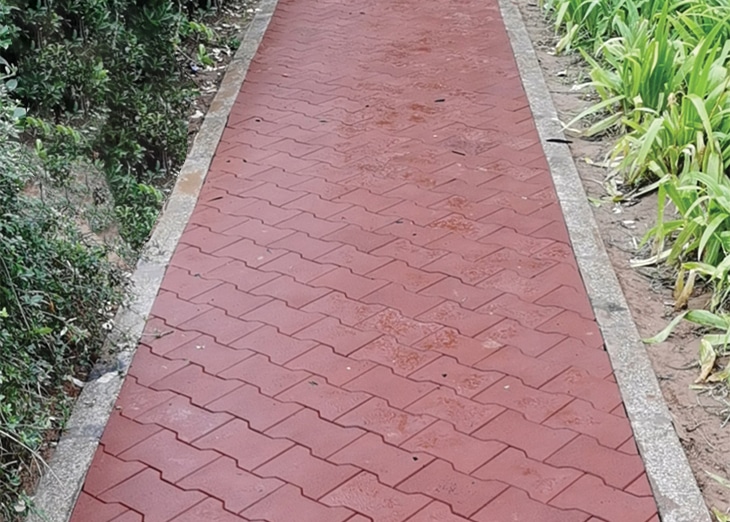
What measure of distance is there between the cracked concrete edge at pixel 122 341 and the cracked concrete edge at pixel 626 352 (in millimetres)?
1930

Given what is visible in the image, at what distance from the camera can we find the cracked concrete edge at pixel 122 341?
134 inches

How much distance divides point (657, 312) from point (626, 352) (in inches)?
15.5

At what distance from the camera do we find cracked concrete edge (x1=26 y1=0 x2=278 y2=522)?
3396 mm

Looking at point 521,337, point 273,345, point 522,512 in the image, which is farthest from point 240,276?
point 522,512

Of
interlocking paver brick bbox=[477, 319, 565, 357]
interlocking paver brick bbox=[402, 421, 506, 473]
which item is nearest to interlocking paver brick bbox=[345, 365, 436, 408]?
interlocking paver brick bbox=[402, 421, 506, 473]

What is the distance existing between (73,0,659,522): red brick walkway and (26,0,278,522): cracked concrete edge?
0.20 feet

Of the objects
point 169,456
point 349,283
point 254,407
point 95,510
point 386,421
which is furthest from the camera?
point 349,283

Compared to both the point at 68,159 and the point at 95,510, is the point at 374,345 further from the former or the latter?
the point at 68,159

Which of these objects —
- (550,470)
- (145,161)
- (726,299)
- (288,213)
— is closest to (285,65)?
(145,161)

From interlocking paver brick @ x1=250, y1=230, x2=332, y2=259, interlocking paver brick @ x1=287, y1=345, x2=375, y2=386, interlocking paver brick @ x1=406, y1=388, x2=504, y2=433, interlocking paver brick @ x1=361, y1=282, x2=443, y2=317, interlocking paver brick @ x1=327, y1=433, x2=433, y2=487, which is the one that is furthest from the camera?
interlocking paver brick @ x1=250, y1=230, x2=332, y2=259

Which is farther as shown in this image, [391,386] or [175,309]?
[175,309]

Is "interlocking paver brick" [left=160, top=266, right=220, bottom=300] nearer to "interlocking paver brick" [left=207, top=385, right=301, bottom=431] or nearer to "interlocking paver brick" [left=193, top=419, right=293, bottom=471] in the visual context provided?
"interlocking paver brick" [left=207, top=385, right=301, bottom=431]

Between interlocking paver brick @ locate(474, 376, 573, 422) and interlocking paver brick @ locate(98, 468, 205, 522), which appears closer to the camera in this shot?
interlocking paver brick @ locate(98, 468, 205, 522)

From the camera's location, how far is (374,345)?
4.09 meters
